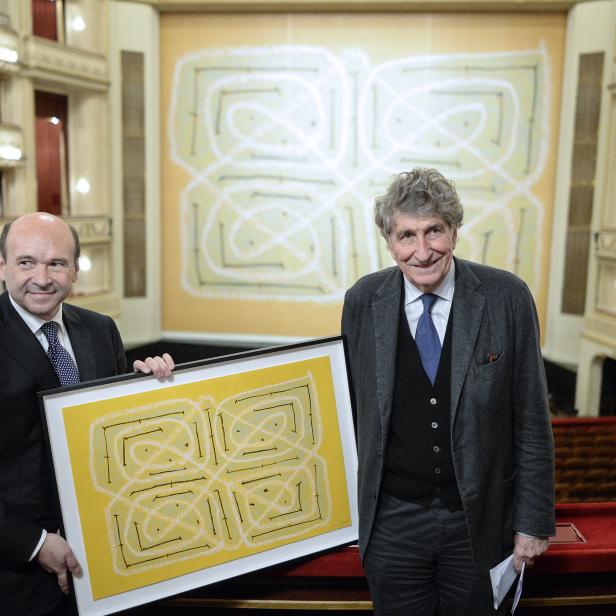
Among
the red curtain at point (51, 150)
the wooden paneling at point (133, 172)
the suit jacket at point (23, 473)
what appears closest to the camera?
the suit jacket at point (23, 473)

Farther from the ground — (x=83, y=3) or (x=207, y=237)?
(x=83, y=3)

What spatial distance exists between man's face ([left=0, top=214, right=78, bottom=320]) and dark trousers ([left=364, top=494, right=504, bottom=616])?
2.73 feet

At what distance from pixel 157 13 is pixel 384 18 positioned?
1.93 meters

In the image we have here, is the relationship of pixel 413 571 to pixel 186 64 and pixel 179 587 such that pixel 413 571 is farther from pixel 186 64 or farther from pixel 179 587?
pixel 186 64

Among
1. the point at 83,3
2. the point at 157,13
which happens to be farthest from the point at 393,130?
the point at 83,3

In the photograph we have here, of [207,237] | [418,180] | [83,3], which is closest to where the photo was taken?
[418,180]

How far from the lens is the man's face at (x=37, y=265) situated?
4.52 ft

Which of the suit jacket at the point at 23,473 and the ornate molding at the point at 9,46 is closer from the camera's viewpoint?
the suit jacket at the point at 23,473

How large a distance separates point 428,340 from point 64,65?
4.52 m

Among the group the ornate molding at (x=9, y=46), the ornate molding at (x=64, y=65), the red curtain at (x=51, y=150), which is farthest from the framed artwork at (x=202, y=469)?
the red curtain at (x=51, y=150)

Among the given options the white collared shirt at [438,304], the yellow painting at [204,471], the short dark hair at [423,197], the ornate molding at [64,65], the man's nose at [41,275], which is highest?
the ornate molding at [64,65]

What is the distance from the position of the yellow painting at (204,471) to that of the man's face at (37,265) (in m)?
0.25

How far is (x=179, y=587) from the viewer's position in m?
1.40

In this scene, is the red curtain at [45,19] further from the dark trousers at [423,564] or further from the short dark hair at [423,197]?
the dark trousers at [423,564]
